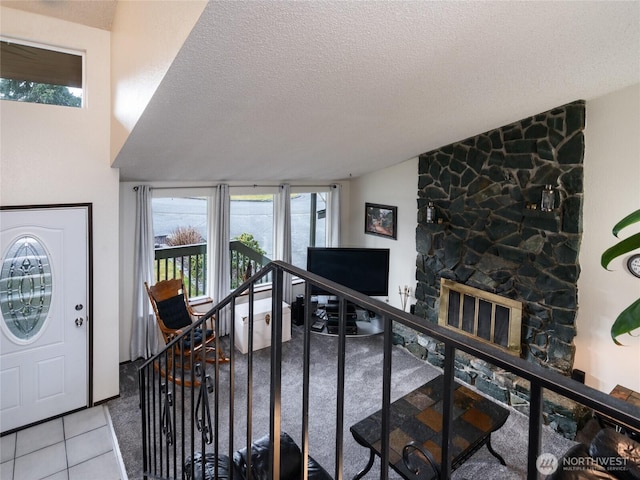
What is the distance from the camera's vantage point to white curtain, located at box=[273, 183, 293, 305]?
19.1 feet

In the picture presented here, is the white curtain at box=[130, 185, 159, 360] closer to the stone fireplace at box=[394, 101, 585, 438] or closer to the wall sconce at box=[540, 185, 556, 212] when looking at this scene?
the stone fireplace at box=[394, 101, 585, 438]

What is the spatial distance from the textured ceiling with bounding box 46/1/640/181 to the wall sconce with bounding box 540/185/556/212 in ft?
2.41

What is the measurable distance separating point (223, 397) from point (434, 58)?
3580 millimetres

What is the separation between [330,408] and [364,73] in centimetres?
312

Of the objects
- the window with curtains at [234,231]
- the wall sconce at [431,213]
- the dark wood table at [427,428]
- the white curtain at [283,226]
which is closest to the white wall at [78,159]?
the window with curtains at [234,231]

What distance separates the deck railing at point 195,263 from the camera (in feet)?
16.7

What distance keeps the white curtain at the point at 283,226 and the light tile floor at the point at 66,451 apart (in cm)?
281

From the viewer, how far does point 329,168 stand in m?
5.29

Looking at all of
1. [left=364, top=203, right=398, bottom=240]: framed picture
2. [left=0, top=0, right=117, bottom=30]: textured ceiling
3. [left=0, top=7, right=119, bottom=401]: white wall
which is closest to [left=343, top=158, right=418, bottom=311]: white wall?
[left=364, top=203, right=398, bottom=240]: framed picture

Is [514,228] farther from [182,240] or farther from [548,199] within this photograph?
[182,240]

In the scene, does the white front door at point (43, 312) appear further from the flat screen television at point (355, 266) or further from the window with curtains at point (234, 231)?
the flat screen television at point (355, 266)

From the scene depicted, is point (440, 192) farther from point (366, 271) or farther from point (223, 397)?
point (223, 397)

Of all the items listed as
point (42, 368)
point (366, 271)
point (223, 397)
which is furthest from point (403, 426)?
point (42, 368)

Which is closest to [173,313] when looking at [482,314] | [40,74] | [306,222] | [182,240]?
[182,240]
